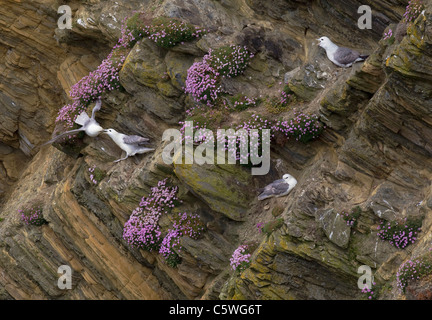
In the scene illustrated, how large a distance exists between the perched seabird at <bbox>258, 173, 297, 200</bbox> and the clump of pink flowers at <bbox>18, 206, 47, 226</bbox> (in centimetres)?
1005

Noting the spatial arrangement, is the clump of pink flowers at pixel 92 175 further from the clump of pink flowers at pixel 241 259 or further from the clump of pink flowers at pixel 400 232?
the clump of pink flowers at pixel 400 232

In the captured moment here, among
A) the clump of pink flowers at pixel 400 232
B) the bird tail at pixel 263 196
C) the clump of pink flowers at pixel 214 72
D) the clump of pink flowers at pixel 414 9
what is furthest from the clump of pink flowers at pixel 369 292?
the clump of pink flowers at pixel 214 72

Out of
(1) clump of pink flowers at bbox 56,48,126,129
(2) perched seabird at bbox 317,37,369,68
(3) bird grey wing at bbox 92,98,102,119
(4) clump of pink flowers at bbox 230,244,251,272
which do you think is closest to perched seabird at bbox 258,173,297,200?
(4) clump of pink flowers at bbox 230,244,251,272

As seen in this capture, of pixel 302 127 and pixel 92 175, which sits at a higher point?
pixel 302 127

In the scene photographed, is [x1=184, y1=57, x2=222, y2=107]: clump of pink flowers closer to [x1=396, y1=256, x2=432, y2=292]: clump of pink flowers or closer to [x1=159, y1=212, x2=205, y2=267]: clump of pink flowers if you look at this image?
[x1=159, y1=212, x2=205, y2=267]: clump of pink flowers

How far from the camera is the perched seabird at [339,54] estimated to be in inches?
721

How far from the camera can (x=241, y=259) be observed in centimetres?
1800

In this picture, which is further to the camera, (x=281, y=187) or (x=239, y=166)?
(x=239, y=166)

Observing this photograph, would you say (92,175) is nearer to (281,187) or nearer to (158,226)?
(158,226)

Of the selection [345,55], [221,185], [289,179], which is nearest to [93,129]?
[221,185]

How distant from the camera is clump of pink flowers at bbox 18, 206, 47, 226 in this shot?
25000 mm

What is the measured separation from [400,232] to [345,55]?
5.41 m

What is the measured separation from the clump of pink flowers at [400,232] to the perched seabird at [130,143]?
8.34 metres

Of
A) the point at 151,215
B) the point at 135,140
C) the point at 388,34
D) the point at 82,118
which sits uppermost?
the point at 388,34
